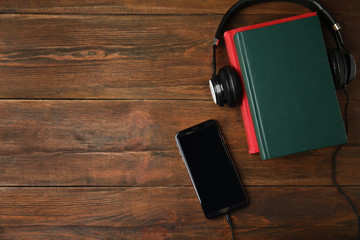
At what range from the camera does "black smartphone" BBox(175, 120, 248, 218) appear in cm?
69

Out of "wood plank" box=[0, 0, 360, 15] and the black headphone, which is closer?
the black headphone

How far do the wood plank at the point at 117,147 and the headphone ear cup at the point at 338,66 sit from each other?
0.51 feet

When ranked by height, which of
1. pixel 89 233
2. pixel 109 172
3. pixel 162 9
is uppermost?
pixel 162 9

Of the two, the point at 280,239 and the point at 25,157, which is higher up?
the point at 25,157

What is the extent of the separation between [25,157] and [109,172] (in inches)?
8.8

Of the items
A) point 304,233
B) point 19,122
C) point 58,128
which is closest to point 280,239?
point 304,233

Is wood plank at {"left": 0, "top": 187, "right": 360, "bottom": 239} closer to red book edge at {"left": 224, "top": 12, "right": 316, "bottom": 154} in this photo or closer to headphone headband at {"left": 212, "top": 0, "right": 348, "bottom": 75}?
red book edge at {"left": 224, "top": 12, "right": 316, "bottom": 154}

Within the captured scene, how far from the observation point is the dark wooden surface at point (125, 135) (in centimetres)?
70

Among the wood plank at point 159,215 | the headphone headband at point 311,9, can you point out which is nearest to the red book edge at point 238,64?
the headphone headband at point 311,9

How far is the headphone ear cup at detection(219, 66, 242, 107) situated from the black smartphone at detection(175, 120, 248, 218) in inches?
3.8

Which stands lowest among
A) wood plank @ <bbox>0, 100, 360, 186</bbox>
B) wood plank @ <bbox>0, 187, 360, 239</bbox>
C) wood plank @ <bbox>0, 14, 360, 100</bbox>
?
wood plank @ <bbox>0, 187, 360, 239</bbox>

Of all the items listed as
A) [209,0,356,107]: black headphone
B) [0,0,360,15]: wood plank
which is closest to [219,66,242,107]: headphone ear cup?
[209,0,356,107]: black headphone

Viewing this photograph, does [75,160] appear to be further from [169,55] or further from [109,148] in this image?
[169,55]

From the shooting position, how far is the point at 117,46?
Answer: 0.72m
